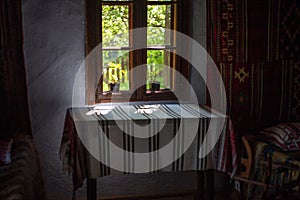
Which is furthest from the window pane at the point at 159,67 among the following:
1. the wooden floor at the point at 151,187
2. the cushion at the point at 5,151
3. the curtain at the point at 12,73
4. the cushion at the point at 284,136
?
the cushion at the point at 5,151

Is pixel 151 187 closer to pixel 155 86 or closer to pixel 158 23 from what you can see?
pixel 155 86

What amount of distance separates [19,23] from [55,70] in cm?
49

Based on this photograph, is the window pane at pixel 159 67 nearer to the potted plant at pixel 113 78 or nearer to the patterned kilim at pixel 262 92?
the potted plant at pixel 113 78

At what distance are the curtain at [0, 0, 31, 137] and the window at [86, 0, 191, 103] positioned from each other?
1.90 ft

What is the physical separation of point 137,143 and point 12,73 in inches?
36.9

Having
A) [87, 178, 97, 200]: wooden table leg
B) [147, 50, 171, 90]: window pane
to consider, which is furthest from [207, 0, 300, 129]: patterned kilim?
[87, 178, 97, 200]: wooden table leg

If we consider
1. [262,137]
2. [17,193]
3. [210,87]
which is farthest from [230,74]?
[17,193]

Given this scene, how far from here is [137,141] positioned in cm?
303

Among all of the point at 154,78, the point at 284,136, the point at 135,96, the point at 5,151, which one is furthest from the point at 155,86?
the point at 5,151

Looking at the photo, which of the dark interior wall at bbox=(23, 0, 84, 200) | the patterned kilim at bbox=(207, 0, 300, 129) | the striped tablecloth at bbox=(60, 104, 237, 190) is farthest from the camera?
the patterned kilim at bbox=(207, 0, 300, 129)

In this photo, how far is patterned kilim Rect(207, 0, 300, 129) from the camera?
3609 mm

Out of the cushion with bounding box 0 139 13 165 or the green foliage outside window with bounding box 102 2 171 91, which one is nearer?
the cushion with bounding box 0 139 13 165

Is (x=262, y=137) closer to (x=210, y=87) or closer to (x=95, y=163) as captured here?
(x=210, y=87)

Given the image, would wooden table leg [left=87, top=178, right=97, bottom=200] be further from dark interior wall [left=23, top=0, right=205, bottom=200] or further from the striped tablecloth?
dark interior wall [left=23, top=0, right=205, bottom=200]
